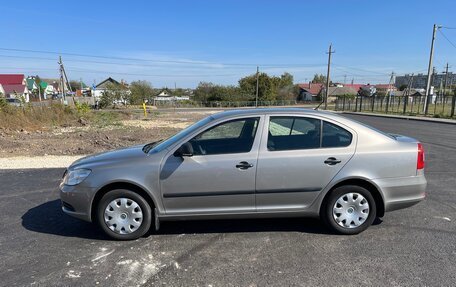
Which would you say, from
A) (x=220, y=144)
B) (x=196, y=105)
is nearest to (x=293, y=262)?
(x=220, y=144)

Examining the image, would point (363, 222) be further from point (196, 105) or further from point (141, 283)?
point (196, 105)

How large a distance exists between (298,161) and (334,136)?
0.57 metres

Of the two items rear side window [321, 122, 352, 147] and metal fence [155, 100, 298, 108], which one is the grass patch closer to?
rear side window [321, 122, 352, 147]

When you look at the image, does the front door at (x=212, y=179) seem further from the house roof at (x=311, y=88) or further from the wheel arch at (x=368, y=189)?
the house roof at (x=311, y=88)

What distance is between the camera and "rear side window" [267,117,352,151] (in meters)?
4.21

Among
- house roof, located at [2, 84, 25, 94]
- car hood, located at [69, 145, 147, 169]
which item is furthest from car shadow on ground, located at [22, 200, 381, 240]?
A: house roof, located at [2, 84, 25, 94]

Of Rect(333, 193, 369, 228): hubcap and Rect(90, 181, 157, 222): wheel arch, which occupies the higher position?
Rect(90, 181, 157, 222): wheel arch

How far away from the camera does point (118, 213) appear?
4.18 m

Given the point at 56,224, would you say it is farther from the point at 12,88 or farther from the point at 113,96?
the point at 12,88

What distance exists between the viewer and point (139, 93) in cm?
7481

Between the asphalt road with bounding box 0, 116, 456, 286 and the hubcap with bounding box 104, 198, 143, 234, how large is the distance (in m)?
0.18

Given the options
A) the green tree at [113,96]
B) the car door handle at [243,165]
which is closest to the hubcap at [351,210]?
the car door handle at [243,165]

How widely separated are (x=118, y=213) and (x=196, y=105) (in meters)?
76.8

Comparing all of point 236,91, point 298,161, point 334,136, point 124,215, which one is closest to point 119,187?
point 124,215
